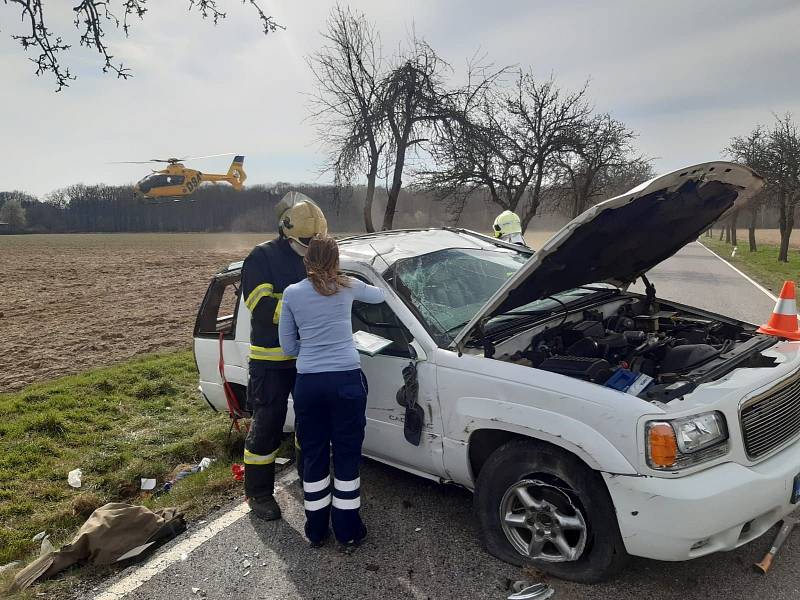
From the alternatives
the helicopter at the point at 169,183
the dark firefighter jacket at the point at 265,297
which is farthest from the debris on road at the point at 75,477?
the helicopter at the point at 169,183

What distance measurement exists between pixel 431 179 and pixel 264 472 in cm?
1476

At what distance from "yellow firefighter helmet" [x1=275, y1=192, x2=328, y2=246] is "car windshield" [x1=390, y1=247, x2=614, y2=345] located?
0.59m

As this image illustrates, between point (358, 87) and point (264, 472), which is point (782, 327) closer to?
point (264, 472)

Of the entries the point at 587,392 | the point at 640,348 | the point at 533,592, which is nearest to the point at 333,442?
the point at 533,592

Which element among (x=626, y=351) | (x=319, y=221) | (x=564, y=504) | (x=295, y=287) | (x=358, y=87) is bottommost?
(x=564, y=504)

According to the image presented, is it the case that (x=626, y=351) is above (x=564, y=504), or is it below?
above

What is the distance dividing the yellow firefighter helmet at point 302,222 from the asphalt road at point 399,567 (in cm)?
185

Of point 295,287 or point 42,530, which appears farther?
point 42,530

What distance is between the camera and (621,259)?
398 centimetres

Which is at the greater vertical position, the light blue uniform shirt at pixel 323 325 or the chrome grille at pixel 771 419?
the light blue uniform shirt at pixel 323 325

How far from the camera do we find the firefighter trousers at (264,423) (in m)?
3.62

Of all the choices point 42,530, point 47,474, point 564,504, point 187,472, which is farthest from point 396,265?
point 47,474

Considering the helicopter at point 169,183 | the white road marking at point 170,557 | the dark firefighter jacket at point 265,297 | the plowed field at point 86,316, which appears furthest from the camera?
the helicopter at point 169,183

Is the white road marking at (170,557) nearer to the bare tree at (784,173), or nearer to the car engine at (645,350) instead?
the car engine at (645,350)
